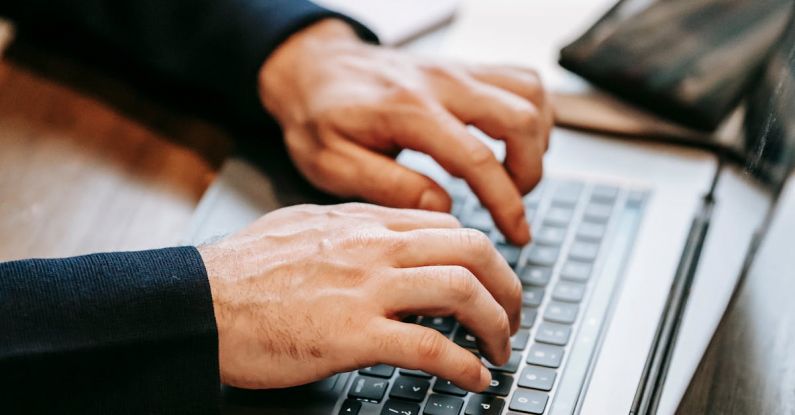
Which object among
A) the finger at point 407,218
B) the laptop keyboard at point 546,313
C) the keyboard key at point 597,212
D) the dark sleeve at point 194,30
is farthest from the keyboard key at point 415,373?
the dark sleeve at point 194,30

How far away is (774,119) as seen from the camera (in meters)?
0.69

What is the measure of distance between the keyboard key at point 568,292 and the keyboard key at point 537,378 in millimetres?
79

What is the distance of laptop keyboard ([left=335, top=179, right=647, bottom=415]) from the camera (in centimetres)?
61

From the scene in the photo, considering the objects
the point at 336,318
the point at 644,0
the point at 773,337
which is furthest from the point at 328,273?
the point at 644,0

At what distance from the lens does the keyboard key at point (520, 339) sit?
2.16ft

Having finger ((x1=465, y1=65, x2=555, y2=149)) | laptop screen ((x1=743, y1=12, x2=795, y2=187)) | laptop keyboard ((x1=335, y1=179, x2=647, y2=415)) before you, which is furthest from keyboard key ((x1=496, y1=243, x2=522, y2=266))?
laptop screen ((x1=743, y1=12, x2=795, y2=187))

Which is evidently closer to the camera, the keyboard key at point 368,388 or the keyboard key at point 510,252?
the keyboard key at point 368,388

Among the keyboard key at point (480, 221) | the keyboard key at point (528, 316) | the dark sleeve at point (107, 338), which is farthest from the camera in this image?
the keyboard key at point (480, 221)

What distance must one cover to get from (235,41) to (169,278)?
35cm

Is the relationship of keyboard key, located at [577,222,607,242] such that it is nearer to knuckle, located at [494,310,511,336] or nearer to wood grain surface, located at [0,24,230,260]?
knuckle, located at [494,310,511,336]

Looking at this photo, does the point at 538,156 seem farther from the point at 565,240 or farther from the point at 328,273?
the point at 328,273

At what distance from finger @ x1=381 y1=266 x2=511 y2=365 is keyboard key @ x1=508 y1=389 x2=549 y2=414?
30mm

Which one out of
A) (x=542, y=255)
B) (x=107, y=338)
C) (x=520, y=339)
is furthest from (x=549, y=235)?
(x=107, y=338)

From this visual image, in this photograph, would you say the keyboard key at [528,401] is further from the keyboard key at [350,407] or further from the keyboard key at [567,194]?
the keyboard key at [567,194]
